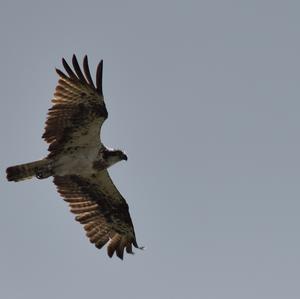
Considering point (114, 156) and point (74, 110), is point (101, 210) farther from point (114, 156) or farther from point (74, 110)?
point (74, 110)

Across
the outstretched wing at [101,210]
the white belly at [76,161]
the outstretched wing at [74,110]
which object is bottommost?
the outstretched wing at [101,210]

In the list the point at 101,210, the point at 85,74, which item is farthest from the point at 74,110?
the point at 101,210

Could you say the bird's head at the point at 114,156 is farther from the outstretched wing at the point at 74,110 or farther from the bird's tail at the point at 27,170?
the bird's tail at the point at 27,170

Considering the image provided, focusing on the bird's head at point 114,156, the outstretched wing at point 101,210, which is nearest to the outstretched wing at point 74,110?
the bird's head at point 114,156

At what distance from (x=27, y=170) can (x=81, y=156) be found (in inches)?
57.5

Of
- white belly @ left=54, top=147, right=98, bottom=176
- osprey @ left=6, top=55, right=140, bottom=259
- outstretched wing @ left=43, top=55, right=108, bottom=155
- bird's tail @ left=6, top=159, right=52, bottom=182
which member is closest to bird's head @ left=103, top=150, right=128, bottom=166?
osprey @ left=6, top=55, right=140, bottom=259

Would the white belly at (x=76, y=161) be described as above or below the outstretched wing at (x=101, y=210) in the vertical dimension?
above

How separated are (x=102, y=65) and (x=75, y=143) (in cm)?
217

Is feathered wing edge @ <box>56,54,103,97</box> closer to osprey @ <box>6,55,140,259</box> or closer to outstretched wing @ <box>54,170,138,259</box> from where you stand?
osprey @ <box>6,55,140,259</box>

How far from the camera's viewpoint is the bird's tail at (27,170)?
19953mm

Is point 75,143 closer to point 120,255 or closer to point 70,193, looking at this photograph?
point 70,193

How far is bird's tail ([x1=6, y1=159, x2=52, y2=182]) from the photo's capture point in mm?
19953

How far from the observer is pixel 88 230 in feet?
72.8

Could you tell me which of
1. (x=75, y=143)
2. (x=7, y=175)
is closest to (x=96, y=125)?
(x=75, y=143)
